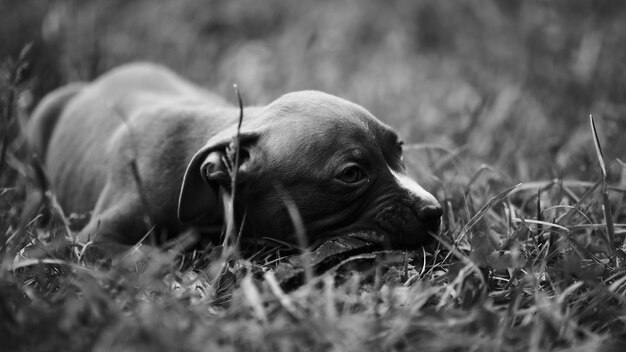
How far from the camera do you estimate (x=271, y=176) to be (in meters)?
3.51

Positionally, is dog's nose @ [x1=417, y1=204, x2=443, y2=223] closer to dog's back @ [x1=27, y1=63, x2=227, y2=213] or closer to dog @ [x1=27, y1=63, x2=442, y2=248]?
dog @ [x1=27, y1=63, x2=442, y2=248]

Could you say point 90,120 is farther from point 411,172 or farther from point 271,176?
point 411,172

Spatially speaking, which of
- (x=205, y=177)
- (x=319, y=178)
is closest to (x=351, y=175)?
(x=319, y=178)

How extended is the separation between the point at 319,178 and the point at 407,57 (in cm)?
577

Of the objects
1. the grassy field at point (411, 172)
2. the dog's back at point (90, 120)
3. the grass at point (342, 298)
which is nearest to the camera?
the grass at point (342, 298)

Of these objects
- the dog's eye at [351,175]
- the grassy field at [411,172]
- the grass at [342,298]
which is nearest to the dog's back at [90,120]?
the grassy field at [411,172]

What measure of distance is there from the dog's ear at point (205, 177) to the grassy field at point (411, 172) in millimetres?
251

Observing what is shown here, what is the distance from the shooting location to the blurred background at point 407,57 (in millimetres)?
6195

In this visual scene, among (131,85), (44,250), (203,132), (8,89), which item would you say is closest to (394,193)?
(203,132)

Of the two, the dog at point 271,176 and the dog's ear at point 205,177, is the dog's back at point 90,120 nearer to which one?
the dog at point 271,176

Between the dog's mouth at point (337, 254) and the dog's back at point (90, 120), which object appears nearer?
the dog's mouth at point (337, 254)

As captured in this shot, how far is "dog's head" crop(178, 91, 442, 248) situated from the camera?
11.2 feet

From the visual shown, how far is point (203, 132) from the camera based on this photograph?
13.3ft

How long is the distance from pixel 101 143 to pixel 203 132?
3.56 feet
